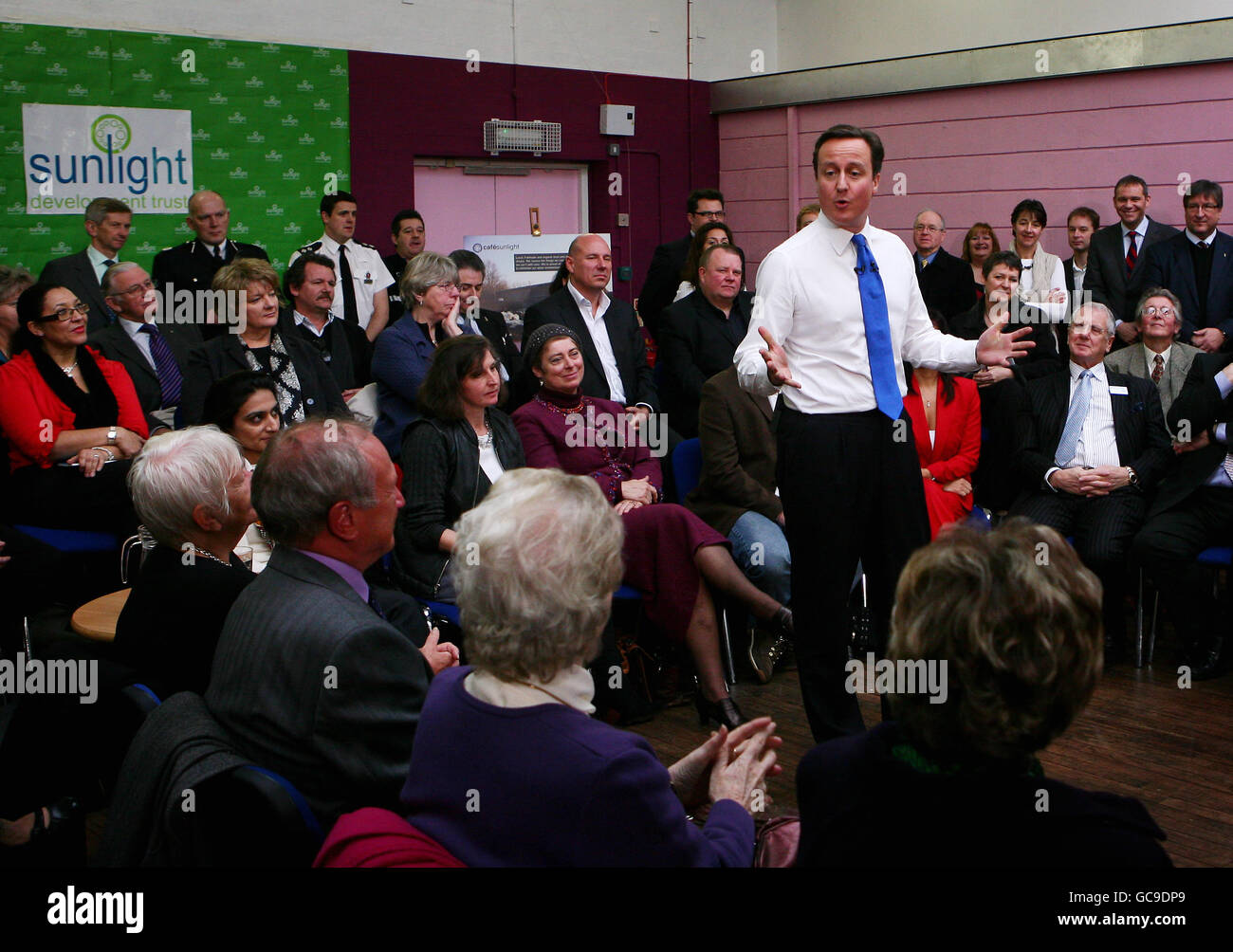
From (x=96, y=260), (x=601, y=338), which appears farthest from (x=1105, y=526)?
(x=96, y=260)

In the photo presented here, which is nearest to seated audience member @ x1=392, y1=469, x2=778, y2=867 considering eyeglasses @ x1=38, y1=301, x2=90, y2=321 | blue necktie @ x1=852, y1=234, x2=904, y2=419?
blue necktie @ x1=852, y1=234, x2=904, y2=419

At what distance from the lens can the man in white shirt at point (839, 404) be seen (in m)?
3.19

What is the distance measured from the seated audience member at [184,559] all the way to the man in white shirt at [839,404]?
1333 mm

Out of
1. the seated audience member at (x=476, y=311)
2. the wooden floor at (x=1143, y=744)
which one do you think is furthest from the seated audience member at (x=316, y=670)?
the seated audience member at (x=476, y=311)

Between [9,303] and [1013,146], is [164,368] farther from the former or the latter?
[1013,146]

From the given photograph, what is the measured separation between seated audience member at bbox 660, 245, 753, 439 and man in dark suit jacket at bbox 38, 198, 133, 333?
283cm

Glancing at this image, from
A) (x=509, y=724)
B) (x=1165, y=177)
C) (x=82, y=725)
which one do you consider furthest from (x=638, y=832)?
(x=1165, y=177)

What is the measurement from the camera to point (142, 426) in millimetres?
4879

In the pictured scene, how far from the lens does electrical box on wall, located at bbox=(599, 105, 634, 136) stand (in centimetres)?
983

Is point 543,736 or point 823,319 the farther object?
point 823,319

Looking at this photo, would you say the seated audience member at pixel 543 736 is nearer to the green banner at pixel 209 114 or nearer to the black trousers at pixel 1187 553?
the black trousers at pixel 1187 553

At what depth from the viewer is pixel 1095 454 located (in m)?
4.82

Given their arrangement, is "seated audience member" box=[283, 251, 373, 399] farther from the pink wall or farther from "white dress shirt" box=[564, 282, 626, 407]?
the pink wall

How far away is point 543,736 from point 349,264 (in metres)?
6.31
